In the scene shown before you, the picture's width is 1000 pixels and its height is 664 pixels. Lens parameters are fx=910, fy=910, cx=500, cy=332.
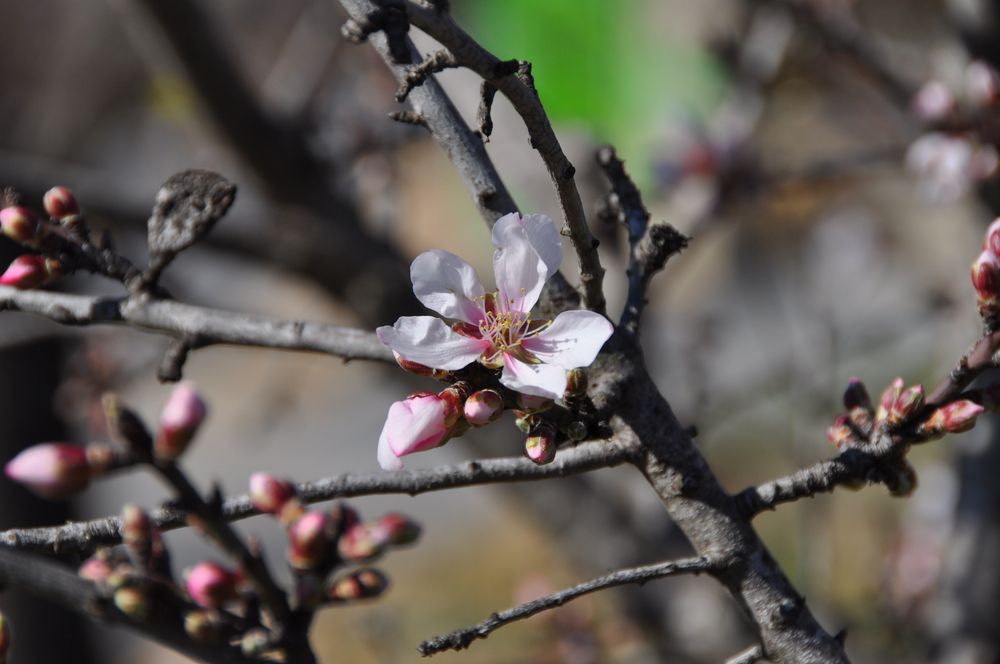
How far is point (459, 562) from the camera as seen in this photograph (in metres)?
9.09

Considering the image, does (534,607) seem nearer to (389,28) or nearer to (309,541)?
(309,541)

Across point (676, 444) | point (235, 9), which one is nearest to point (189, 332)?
point (676, 444)

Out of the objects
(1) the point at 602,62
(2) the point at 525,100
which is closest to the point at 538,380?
(2) the point at 525,100

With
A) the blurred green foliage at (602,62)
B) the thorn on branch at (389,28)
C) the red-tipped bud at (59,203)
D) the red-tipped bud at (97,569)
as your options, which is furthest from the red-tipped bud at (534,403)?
the blurred green foliage at (602,62)

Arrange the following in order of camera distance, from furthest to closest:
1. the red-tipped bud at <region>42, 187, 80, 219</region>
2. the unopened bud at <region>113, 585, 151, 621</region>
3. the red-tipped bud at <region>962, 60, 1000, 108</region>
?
the red-tipped bud at <region>962, 60, 1000, 108</region> → the red-tipped bud at <region>42, 187, 80, 219</region> → the unopened bud at <region>113, 585, 151, 621</region>

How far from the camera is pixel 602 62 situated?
337 centimetres

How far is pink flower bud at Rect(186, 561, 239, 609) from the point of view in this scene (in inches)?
41.7

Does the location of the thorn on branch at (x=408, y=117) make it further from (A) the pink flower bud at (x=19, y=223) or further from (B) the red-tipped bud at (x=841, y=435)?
(B) the red-tipped bud at (x=841, y=435)

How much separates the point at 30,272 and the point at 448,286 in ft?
1.93

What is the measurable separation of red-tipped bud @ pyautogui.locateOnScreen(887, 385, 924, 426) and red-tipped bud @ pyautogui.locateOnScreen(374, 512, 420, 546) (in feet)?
2.09

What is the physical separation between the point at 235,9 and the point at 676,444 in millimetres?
14075

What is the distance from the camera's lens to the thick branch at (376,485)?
3.53ft

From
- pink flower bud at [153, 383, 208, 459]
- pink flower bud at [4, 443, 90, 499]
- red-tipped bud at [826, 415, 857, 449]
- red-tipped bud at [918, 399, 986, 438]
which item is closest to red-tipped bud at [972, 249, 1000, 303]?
red-tipped bud at [918, 399, 986, 438]

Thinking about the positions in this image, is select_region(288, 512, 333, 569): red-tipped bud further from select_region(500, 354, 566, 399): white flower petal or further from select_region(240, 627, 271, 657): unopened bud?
select_region(500, 354, 566, 399): white flower petal
